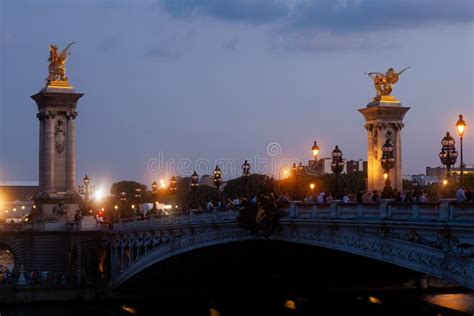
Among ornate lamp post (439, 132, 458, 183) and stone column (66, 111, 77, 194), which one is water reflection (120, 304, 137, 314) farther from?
ornate lamp post (439, 132, 458, 183)

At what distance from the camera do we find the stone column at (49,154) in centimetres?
8831

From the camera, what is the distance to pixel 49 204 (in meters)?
87.9

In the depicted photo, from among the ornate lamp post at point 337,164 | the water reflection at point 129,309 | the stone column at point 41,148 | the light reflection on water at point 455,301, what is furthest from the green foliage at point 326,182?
the ornate lamp post at point 337,164

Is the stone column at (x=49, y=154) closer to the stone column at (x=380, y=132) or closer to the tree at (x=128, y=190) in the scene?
the stone column at (x=380, y=132)

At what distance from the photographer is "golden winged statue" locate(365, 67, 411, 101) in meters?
83.9

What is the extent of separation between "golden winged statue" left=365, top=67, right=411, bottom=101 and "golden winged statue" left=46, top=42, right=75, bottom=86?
23323 millimetres

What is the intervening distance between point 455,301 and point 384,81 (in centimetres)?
1933

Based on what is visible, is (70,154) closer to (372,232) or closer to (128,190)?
(372,232)

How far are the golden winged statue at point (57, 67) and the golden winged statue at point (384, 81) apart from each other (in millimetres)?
23323

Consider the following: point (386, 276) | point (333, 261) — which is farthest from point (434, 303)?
point (333, 261)

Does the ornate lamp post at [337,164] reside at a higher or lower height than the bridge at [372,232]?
higher

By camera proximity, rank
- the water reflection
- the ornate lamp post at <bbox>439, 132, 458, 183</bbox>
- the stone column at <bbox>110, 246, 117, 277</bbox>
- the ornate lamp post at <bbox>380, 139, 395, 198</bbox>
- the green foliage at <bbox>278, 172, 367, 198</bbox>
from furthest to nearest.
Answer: the green foliage at <bbox>278, 172, 367, 198</bbox>
the stone column at <bbox>110, 246, 117, 277</bbox>
the water reflection
the ornate lamp post at <bbox>380, 139, 395, 198</bbox>
the ornate lamp post at <bbox>439, 132, 458, 183</bbox>

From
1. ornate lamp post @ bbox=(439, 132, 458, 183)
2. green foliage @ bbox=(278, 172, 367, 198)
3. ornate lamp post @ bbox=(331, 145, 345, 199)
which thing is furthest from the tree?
ornate lamp post @ bbox=(439, 132, 458, 183)

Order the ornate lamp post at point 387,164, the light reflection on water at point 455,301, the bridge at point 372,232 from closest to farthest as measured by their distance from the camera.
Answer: the bridge at point 372,232
the ornate lamp post at point 387,164
the light reflection on water at point 455,301
